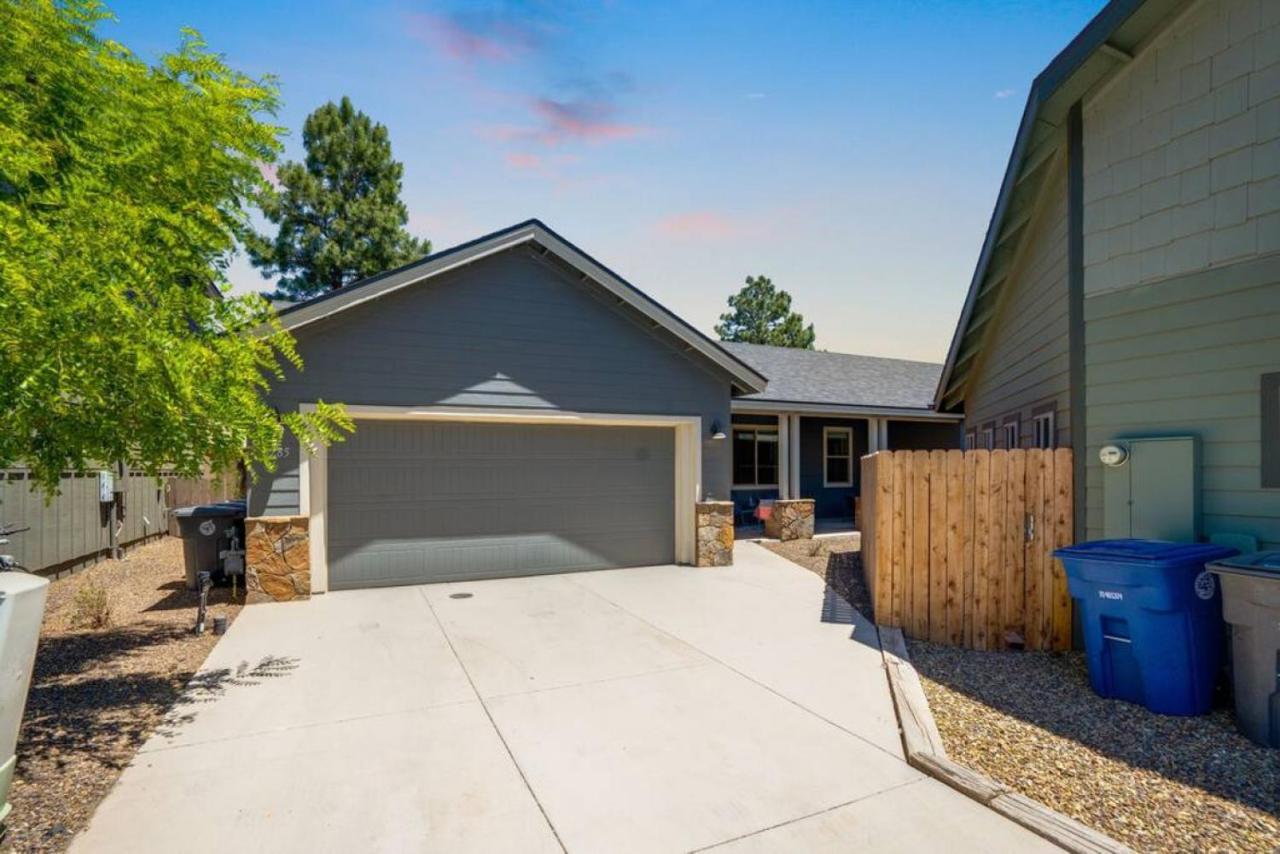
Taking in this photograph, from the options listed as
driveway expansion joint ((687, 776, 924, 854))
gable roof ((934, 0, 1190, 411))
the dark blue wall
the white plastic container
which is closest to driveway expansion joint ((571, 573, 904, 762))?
driveway expansion joint ((687, 776, 924, 854))

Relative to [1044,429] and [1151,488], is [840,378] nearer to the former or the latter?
[1044,429]

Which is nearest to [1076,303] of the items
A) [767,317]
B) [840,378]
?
[840,378]

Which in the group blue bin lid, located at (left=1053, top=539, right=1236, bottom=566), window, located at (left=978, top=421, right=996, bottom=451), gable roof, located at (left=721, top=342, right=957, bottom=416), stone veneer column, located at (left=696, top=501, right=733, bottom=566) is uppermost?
gable roof, located at (left=721, top=342, right=957, bottom=416)

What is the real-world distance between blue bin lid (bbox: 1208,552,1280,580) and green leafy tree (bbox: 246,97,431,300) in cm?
2540

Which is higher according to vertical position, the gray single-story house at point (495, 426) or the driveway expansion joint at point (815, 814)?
the gray single-story house at point (495, 426)

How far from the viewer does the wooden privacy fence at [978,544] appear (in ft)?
19.6

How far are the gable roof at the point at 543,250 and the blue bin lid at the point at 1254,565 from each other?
21.7 ft

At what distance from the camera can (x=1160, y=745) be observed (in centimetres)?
388

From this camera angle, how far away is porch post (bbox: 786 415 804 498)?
45.5 ft

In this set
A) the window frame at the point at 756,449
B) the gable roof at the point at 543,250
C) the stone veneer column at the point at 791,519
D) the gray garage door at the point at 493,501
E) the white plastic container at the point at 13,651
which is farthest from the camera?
the window frame at the point at 756,449

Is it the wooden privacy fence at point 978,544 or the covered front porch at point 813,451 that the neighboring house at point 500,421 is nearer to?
the covered front porch at point 813,451

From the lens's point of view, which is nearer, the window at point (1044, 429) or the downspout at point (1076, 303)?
the downspout at point (1076, 303)

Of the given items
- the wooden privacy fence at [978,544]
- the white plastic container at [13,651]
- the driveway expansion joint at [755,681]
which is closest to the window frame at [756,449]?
the driveway expansion joint at [755,681]

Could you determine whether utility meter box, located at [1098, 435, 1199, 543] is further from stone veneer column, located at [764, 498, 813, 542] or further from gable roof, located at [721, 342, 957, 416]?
gable roof, located at [721, 342, 957, 416]
